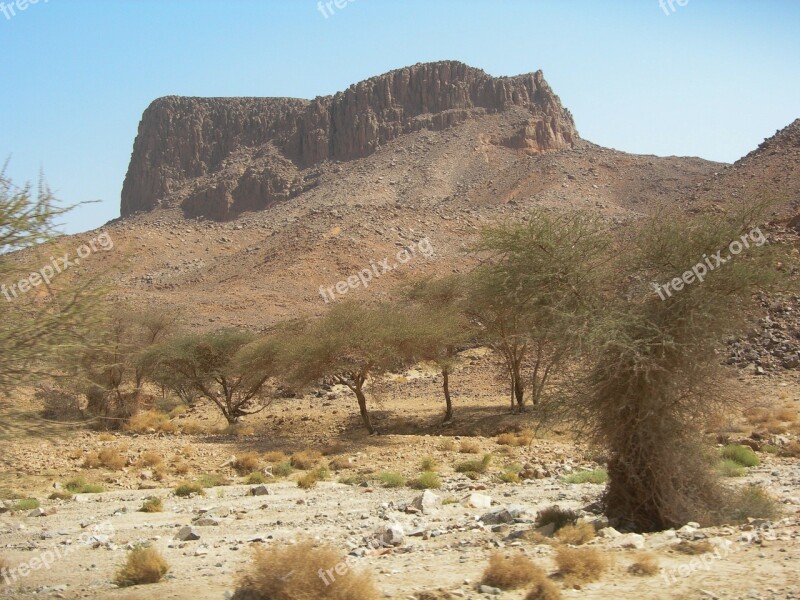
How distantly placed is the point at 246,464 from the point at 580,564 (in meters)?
13.2

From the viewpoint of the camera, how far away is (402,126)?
431 ft

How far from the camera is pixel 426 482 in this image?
16875 millimetres

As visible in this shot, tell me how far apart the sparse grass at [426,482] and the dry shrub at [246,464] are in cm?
490

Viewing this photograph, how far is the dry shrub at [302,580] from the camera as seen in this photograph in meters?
7.71

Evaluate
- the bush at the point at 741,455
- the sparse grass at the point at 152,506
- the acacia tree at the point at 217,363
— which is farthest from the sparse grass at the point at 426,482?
the acacia tree at the point at 217,363

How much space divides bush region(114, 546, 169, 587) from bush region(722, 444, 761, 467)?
492 inches

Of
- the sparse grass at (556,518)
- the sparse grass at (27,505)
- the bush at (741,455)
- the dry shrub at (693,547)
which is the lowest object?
the bush at (741,455)

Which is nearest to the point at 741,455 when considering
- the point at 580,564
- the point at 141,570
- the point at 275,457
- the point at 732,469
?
the point at 732,469

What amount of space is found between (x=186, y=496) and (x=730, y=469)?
11.0 m

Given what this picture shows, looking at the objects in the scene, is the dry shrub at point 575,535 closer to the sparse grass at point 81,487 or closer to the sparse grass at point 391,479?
the sparse grass at point 391,479

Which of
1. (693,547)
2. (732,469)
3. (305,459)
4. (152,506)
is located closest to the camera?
(693,547)

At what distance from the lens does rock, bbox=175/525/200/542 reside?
1209cm

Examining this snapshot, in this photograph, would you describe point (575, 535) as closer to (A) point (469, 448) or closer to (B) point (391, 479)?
(B) point (391, 479)

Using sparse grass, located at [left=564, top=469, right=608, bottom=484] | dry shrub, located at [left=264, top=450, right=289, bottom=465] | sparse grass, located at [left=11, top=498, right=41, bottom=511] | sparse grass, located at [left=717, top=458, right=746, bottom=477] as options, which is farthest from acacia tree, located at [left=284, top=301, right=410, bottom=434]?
sparse grass, located at [left=717, top=458, right=746, bottom=477]
